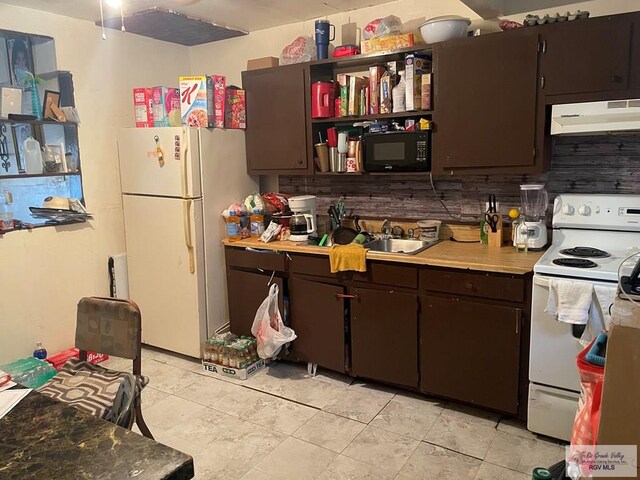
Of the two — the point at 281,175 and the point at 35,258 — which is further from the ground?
the point at 281,175

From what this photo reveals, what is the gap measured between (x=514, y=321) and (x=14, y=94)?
10.5 feet

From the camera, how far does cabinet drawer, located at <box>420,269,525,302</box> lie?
8.09 ft

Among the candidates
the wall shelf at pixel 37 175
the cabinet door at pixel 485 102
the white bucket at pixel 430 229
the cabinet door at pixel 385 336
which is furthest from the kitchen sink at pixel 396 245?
the wall shelf at pixel 37 175

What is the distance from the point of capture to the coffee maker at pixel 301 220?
131 inches

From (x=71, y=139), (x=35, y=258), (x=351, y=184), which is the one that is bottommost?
(x=35, y=258)

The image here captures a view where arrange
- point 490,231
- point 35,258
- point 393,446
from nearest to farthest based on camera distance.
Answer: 1. point 393,446
2. point 490,231
3. point 35,258

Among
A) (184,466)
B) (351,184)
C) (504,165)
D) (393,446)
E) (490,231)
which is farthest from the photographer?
(351,184)

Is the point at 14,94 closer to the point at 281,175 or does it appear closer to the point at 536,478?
the point at 281,175

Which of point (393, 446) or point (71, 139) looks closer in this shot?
point (393, 446)

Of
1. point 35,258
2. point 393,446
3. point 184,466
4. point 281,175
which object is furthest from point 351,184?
point 184,466

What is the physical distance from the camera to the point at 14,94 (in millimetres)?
3100

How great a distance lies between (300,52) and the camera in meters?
3.34

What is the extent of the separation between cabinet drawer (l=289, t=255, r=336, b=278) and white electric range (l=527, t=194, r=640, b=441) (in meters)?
1.19

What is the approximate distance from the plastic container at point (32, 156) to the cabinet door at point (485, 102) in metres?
2.53
